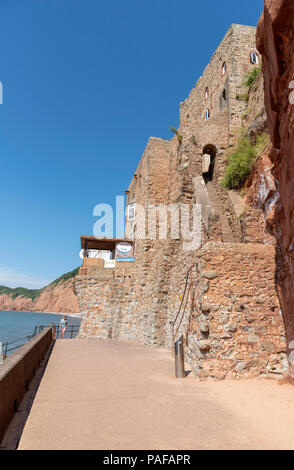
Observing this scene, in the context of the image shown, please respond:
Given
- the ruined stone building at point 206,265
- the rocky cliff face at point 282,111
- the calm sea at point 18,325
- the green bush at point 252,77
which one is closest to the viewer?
the rocky cliff face at point 282,111

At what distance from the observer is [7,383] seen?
3.44 m

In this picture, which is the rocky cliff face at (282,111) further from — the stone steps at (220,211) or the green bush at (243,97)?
the green bush at (243,97)

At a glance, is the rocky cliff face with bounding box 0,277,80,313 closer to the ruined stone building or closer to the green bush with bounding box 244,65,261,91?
the ruined stone building

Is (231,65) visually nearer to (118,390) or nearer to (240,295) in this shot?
(240,295)

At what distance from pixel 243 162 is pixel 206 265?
5.77 m

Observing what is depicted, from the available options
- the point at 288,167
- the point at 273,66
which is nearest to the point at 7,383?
the point at 288,167

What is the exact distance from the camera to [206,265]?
6.02 m

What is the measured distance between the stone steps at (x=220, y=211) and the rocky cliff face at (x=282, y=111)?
12.2 ft

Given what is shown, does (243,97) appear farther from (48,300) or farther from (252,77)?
(48,300)

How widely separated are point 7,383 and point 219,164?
1152cm

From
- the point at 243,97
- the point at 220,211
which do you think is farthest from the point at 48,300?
the point at 220,211

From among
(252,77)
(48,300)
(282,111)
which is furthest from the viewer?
(48,300)

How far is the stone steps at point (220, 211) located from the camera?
33.3 ft

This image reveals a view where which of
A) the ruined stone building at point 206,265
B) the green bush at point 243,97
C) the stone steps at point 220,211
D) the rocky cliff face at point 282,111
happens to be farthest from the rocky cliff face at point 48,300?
the rocky cliff face at point 282,111
